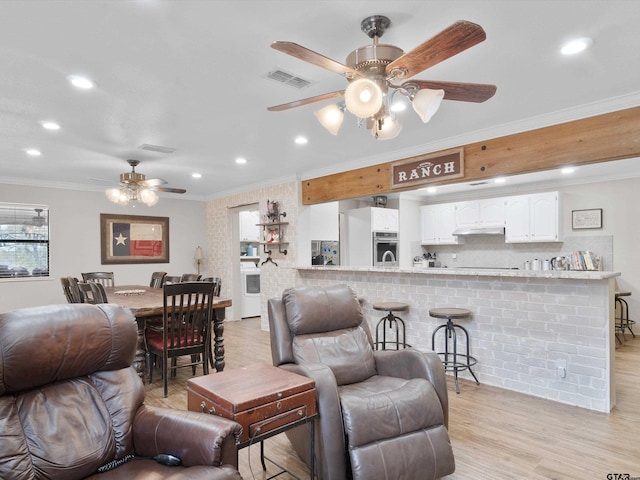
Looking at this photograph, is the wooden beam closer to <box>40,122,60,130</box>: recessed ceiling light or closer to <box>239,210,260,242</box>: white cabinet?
<box>40,122,60,130</box>: recessed ceiling light

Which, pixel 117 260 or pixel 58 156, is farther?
pixel 117 260

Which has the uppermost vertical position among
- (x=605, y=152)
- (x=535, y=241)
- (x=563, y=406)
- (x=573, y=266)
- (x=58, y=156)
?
(x=58, y=156)

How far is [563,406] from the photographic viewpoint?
3215 millimetres

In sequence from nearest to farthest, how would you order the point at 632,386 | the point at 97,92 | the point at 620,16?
the point at 620,16, the point at 97,92, the point at 632,386

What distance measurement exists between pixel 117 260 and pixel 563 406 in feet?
22.0

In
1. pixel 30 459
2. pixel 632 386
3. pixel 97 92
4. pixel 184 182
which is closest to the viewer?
pixel 30 459

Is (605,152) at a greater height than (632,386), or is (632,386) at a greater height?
(605,152)

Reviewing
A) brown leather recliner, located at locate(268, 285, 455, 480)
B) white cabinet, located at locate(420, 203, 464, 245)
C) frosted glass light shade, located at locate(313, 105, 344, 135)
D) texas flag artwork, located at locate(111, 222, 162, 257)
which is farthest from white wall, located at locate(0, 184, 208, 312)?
frosted glass light shade, located at locate(313, 105, 344, 135)

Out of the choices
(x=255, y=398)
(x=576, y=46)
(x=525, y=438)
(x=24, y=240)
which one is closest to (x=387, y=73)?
(x=576, y=46)

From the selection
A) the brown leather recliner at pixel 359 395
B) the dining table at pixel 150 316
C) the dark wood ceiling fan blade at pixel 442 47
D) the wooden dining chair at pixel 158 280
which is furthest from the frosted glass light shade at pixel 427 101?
the wooden dining chair at pixel 158 280

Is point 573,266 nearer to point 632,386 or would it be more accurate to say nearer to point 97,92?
point 632,386

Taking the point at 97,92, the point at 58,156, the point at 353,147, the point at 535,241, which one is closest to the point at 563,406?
the point at 353,147

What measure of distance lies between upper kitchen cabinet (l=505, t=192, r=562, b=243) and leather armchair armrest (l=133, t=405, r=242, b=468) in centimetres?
605

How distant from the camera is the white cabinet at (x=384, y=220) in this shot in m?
7.02
